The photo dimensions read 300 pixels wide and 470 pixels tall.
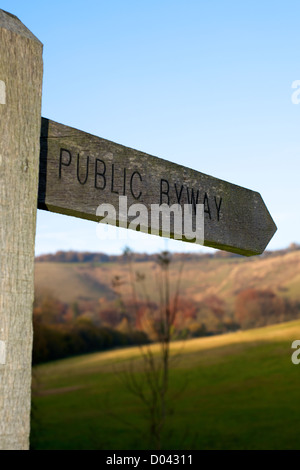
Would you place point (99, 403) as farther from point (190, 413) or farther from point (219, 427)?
point (219, 427)

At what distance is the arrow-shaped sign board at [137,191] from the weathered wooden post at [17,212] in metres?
0.13

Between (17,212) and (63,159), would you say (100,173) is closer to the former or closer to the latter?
(63,159)

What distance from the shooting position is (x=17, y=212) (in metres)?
1.48

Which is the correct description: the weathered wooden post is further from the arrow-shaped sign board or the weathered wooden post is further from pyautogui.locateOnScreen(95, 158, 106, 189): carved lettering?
pyautogui.locateOnScreen(95, 158, 106, 189): carved lettering

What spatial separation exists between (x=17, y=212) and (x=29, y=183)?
98 mm

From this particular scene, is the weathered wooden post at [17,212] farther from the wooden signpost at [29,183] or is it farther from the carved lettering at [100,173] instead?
the carved lettering at [100,173]

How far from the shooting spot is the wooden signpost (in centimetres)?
142

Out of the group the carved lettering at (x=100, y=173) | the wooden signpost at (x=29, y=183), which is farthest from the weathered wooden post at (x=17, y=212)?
the carved lettering at (x=100, y=173)

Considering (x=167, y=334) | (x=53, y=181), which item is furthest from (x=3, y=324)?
(x=167, y=334)

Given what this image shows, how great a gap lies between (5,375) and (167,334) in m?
6.41

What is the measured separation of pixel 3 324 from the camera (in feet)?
4.63

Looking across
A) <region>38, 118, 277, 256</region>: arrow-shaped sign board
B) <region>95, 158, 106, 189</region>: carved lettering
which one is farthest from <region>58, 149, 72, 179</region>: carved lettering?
<region>95, 158, 106, 189</region>: carved lettering

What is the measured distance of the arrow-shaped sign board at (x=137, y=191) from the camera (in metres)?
1.69

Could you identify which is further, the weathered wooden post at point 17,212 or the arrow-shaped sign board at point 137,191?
the arrow-shaped sign board at point 137,191
